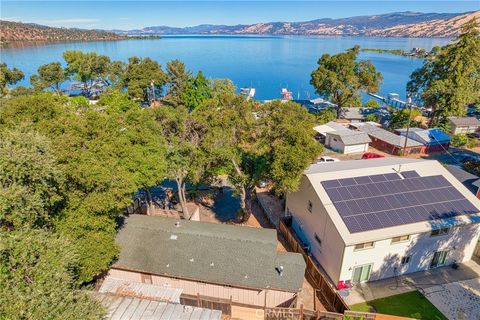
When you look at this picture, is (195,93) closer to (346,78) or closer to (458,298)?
(346,78)

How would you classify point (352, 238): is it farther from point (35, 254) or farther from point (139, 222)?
point (35, 254)

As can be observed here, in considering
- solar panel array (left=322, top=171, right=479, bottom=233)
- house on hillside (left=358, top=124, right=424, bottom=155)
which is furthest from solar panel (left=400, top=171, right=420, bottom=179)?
house on hillside (left=358, top=124, right=424, bottom=155)

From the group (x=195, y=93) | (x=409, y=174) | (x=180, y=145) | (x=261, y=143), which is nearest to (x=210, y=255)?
(x=261, y=143)

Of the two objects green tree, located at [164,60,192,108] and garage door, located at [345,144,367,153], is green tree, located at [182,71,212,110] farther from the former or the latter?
garage door, located at [345,144,367,153]

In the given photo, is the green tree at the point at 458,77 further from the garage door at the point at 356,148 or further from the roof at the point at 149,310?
the roof at the point at 149,310

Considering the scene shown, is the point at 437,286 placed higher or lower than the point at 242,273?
lower

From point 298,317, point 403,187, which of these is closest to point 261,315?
point 298,317
